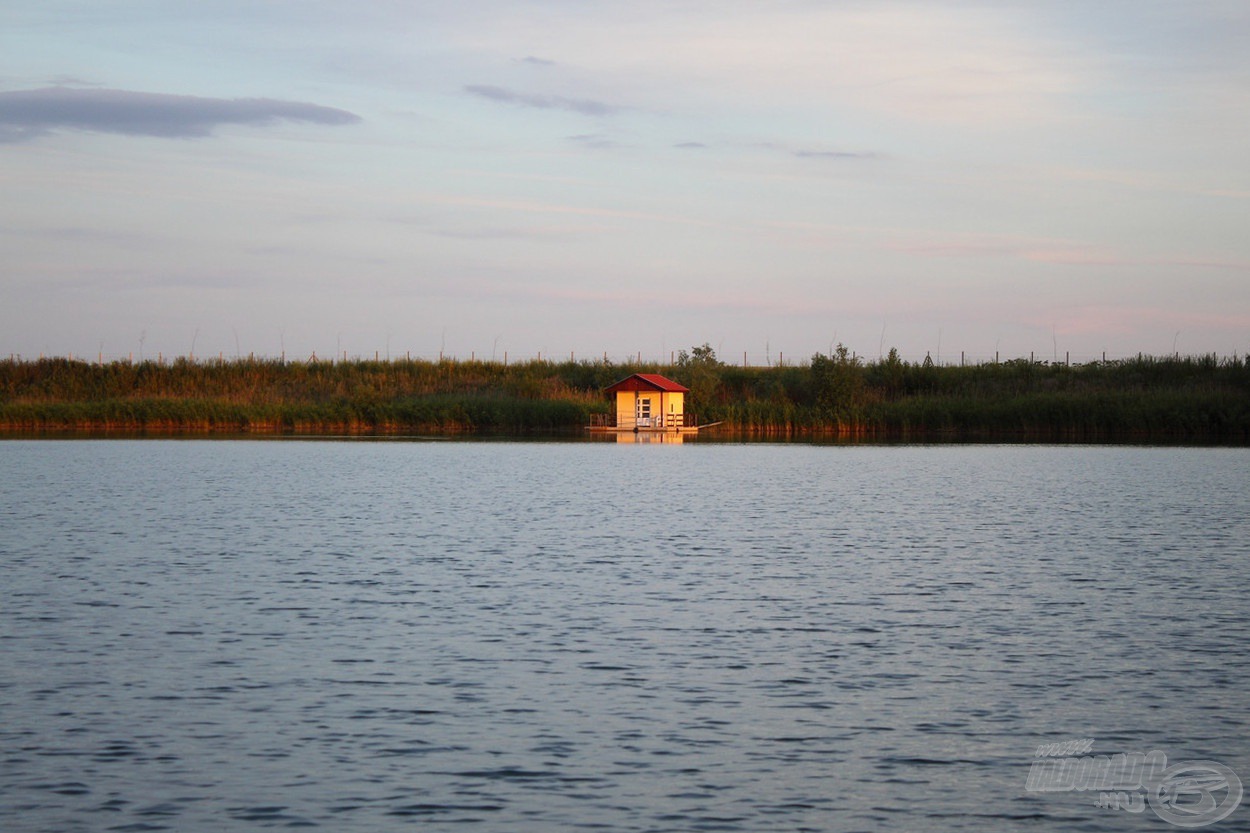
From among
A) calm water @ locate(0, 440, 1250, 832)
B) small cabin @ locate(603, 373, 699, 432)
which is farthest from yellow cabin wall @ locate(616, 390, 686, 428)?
calm water @ locate(0, 440, 1250, 832)

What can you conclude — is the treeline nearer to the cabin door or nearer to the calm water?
the cabin door

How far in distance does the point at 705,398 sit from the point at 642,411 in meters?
7.05

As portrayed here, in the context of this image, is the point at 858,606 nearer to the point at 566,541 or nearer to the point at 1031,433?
the point at 566,541

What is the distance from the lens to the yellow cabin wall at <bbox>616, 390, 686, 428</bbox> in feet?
221

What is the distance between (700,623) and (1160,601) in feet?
19.9

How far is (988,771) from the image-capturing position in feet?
30.7

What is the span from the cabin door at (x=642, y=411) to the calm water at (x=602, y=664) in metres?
39.3

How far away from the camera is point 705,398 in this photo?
242 feet

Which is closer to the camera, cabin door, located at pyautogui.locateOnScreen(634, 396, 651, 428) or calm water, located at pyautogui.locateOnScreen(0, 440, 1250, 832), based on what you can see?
calm water, located at pyautogui.locateOnScreen(0, 440, 1250, 832)

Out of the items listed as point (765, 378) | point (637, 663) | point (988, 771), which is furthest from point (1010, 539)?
point (765, 378)

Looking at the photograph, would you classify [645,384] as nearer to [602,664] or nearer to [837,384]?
[837,384]

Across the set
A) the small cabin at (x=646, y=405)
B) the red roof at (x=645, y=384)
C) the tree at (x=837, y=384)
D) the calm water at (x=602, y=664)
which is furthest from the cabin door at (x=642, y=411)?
the calm water at (x=602, y=664)

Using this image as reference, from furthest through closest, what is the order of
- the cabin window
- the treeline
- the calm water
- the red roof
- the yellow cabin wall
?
the cabin window, the yellow cabin wall, the red roof, the treeline, the calm water

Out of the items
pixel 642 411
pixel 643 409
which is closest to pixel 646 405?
pixel 643 409
